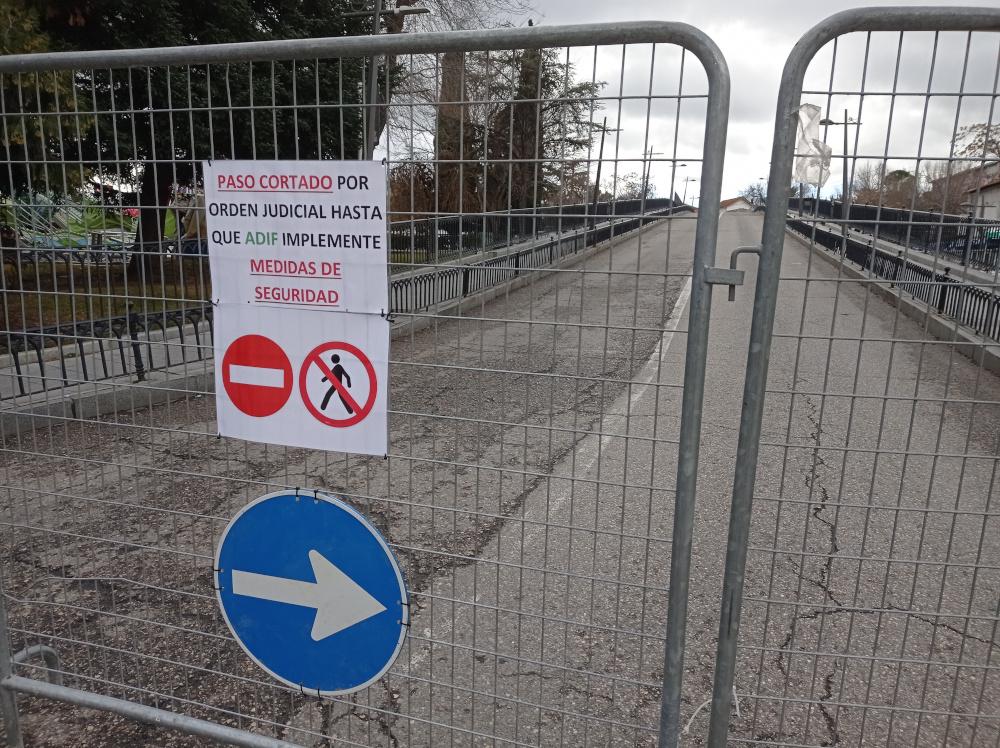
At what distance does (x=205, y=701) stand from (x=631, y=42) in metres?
2.98

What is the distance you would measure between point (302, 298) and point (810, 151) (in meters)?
1.47

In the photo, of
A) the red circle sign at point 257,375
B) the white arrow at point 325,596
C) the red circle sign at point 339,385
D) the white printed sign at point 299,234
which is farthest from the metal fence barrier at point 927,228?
the white arrow at point 325,596

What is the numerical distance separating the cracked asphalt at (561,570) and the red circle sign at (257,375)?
9.5 inches

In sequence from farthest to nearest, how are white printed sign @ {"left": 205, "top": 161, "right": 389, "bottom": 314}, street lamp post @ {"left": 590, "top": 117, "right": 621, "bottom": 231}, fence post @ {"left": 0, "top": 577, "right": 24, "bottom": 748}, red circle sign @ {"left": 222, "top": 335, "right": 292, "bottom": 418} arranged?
1. fence post @ {"left": 0, "top": 577, "right": 24, "bottom": 748}
2. red circle sign @ {"left": 222, "top": 335, "right": 292, "bottom": 418}
3. white printed sign @ {"left": 205, "top": 161, "right": 389, "bottom": 314}
4. street lamp post @ {"left": 590, "top": 117, "right": 621, "bottom": 231}

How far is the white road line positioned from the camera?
2301mm

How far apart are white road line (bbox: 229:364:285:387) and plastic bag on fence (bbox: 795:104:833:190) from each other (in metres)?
1.61

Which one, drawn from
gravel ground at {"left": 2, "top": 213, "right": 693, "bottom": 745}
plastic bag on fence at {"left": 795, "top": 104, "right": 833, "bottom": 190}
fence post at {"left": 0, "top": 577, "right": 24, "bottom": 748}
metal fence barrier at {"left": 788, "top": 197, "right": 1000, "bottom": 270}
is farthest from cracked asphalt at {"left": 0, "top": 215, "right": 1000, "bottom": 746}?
plastic bag on fence at {"left": 795, "top": 104, "right": 833, "bottom": 190}

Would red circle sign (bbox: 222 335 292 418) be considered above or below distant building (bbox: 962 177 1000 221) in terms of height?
below

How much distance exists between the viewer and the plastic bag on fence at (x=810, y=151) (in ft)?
5.74

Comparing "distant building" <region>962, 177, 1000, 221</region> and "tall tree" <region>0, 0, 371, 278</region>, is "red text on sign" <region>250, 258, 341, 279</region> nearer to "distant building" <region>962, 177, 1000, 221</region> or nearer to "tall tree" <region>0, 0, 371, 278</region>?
"distant building" <region>962, 177, 1000, 221</region>

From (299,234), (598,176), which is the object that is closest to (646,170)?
(598,176)

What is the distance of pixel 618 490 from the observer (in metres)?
5.43

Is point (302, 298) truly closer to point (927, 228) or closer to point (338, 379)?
point (338, 379)

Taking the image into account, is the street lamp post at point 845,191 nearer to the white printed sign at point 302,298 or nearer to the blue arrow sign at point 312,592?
the white printed sign at point 302,298
